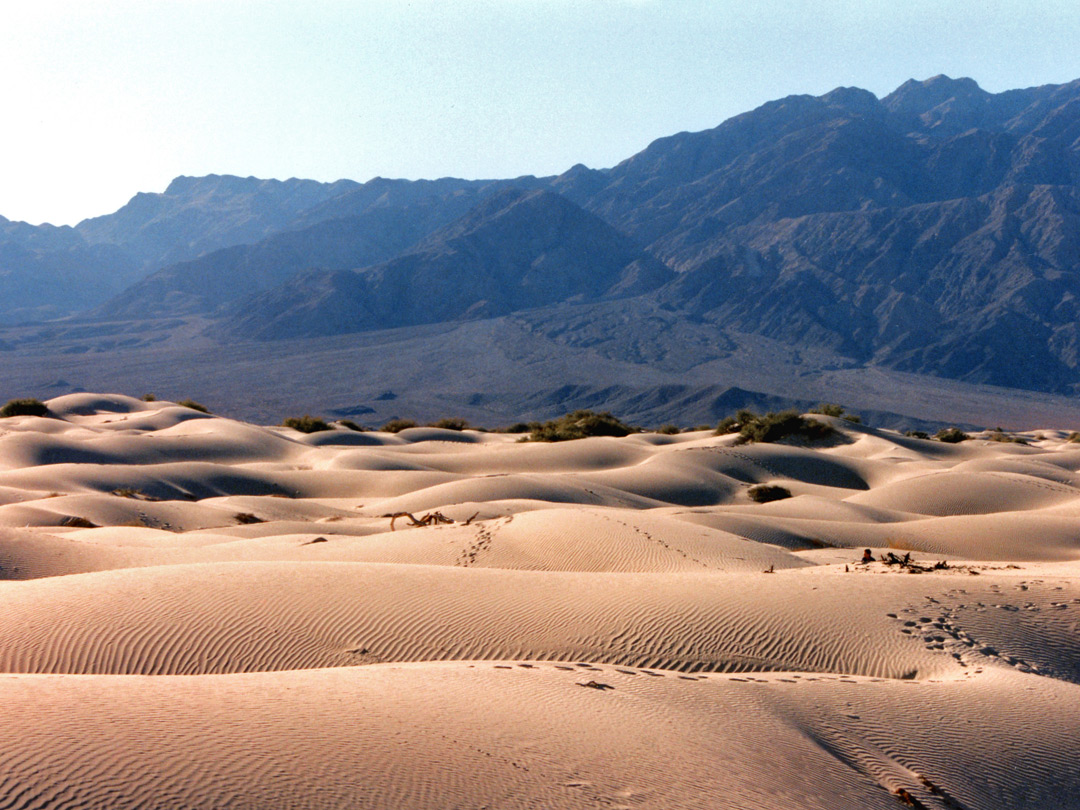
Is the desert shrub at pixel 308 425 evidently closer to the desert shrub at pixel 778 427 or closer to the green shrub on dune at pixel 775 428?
the green shrub on dune at pixel 775 428

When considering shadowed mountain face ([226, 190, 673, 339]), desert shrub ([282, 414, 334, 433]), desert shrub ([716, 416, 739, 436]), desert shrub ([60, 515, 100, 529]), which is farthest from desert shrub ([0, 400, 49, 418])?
shadowed mountain face ([226, 190, 673, 339])

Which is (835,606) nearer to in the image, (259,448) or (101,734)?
(101,734)

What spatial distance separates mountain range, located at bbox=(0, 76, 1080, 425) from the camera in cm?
11331

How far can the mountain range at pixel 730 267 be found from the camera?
372ft

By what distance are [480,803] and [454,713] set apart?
117 centimetres

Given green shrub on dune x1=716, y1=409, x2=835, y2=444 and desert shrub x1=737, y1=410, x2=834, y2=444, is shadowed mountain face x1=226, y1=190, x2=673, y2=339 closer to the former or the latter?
green shrub on dune x1=716, y1=409, x2=835, y2=444

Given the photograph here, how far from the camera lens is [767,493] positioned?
22641 mm

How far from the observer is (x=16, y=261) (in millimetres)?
189750

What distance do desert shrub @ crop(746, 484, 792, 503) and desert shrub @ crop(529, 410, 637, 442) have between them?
31.2ft

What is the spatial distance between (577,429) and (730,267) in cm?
10489

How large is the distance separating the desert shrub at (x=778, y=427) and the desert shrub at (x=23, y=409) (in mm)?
25272

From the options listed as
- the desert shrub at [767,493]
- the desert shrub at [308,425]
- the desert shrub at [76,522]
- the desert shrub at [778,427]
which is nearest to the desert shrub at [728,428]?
the desert shrub at [778,427]

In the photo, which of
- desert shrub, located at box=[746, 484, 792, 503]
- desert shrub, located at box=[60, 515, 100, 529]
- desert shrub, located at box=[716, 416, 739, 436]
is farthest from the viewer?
desert shrub, located at box=[716, 416, 739, 436]

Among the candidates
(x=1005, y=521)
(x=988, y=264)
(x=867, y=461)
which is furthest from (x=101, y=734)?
(x=988, y=264)
